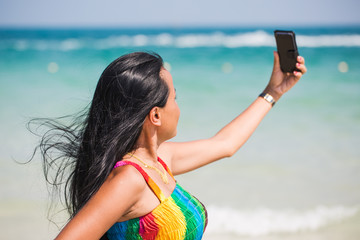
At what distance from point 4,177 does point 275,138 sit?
3919 millimetres

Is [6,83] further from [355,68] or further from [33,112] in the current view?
[355,68]

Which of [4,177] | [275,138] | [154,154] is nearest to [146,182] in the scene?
[154,154]

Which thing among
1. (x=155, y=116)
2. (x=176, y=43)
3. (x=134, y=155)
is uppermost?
(x=155, y=116)

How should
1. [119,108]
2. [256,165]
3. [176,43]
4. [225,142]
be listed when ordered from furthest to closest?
[176,43]
[256,165]
[225,142]
[119,108]

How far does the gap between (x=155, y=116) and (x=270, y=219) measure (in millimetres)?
3263

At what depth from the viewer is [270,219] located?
4543 mm

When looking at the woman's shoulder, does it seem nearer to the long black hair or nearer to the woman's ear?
the long black hair

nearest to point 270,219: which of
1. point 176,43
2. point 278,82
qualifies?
point 278,82

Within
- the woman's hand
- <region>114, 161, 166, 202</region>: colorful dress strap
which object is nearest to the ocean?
<region>114, 161, 166, 202</region>: colorful dress strap

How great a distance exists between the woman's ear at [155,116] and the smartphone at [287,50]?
0.87 meters

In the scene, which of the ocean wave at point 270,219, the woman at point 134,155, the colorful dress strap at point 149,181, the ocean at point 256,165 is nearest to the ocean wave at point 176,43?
the ocean at point 256,165

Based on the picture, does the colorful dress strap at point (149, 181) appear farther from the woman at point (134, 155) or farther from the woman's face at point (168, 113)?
the woman's face at point (168, 113)

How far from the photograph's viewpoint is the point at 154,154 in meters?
1.72

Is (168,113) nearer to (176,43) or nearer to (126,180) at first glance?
(126,180)
